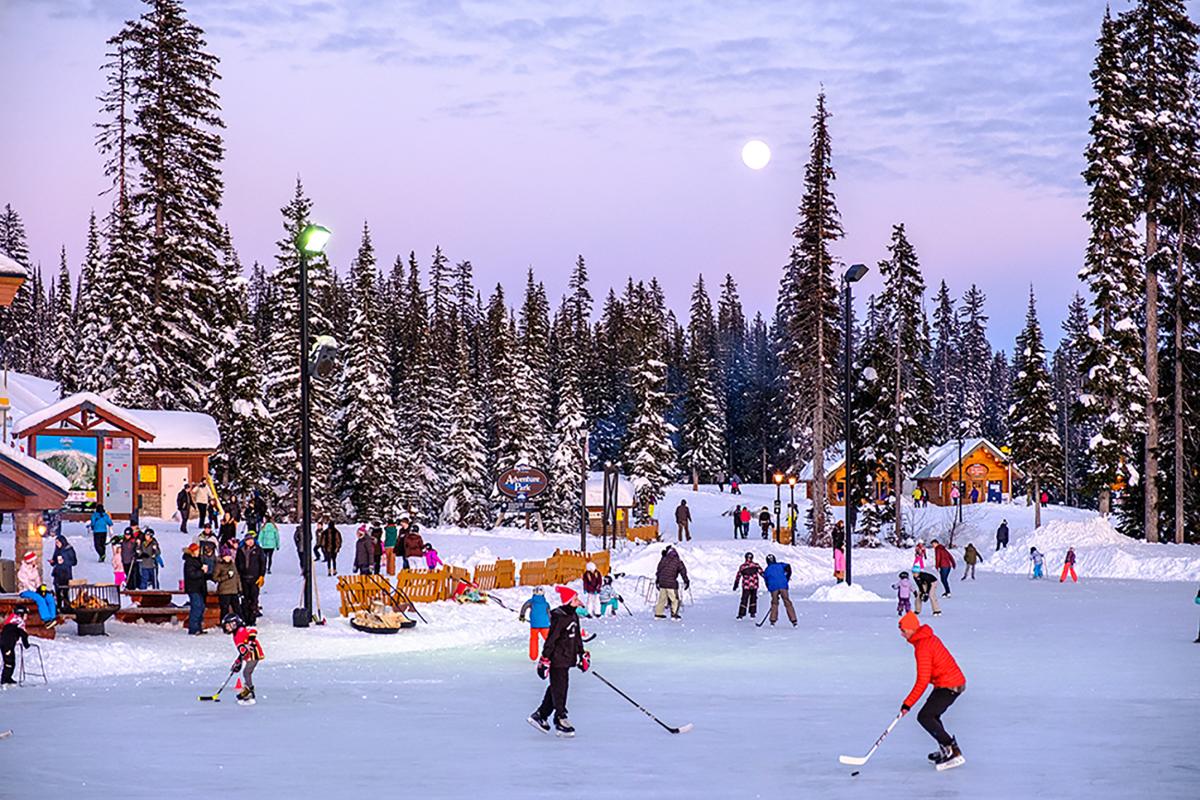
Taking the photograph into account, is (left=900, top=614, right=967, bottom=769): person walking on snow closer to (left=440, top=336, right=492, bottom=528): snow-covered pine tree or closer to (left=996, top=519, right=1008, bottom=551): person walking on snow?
(left=996, top=519, right=1008, bottom=551): person walking on snow

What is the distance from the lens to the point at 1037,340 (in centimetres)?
7719

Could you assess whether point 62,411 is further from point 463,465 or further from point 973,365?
point 973,365

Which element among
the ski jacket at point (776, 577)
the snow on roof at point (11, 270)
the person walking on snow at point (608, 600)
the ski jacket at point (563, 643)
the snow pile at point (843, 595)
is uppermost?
the snow on roof at point (11, 270)

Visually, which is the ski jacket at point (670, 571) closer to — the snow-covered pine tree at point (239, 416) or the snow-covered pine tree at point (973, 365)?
the snow-covered pine tree at point (239, 416)

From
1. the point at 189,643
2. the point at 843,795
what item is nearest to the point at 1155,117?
the point at 189,643

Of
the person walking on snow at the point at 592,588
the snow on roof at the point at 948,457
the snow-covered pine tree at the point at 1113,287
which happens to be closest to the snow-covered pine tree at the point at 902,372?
the snow-covered pine tree at the point at 1113,287

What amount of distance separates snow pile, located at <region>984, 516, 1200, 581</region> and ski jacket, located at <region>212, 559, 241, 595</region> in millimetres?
30565

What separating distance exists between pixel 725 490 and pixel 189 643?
73952 millimetres

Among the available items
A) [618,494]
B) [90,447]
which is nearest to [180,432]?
[90,447]

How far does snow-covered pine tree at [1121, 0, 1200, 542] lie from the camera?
46.6 meters

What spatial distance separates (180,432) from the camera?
4122cm

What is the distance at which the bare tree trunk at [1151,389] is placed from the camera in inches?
1844

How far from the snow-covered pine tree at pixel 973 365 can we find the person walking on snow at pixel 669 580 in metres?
75.7

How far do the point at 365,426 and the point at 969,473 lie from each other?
47.7 metres
